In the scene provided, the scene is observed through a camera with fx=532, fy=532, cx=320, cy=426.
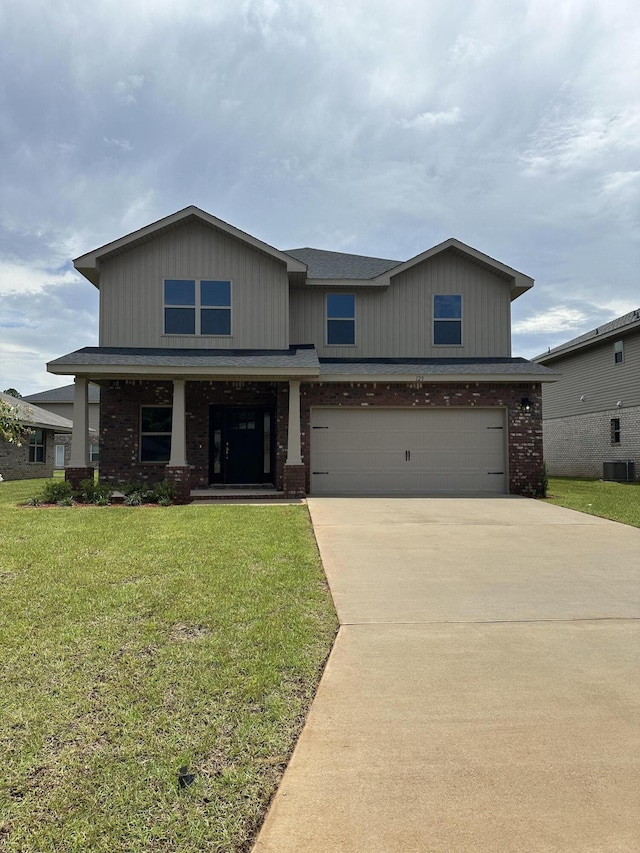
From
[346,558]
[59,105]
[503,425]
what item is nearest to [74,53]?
[59,105]

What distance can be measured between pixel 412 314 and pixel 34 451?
61.9 ft

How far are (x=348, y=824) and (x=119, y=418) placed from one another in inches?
539

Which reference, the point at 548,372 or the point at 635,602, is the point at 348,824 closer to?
the point at 635,602

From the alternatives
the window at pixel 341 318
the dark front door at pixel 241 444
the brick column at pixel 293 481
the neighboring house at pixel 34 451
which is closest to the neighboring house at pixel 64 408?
the neighboring house at pixel 34 451

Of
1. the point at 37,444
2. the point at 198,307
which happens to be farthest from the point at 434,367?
the point at 37,444

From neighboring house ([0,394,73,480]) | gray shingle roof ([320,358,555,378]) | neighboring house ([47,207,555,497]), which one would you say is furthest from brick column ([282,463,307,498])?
neighboring house ([0,394,73,480])

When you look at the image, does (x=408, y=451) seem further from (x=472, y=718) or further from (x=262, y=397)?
(x=472, y=718)

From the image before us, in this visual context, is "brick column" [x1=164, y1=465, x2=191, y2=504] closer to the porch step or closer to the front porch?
the porch step

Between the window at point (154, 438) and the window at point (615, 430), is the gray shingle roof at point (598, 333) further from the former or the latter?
the window at point (154, 438)

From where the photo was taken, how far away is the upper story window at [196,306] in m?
14.6

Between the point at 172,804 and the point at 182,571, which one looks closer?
the point at 172,804

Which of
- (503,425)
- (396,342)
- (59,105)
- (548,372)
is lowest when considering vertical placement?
(503,425)

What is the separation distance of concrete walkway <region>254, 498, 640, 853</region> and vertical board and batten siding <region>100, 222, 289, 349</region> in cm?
958

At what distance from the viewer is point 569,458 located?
987 inches
